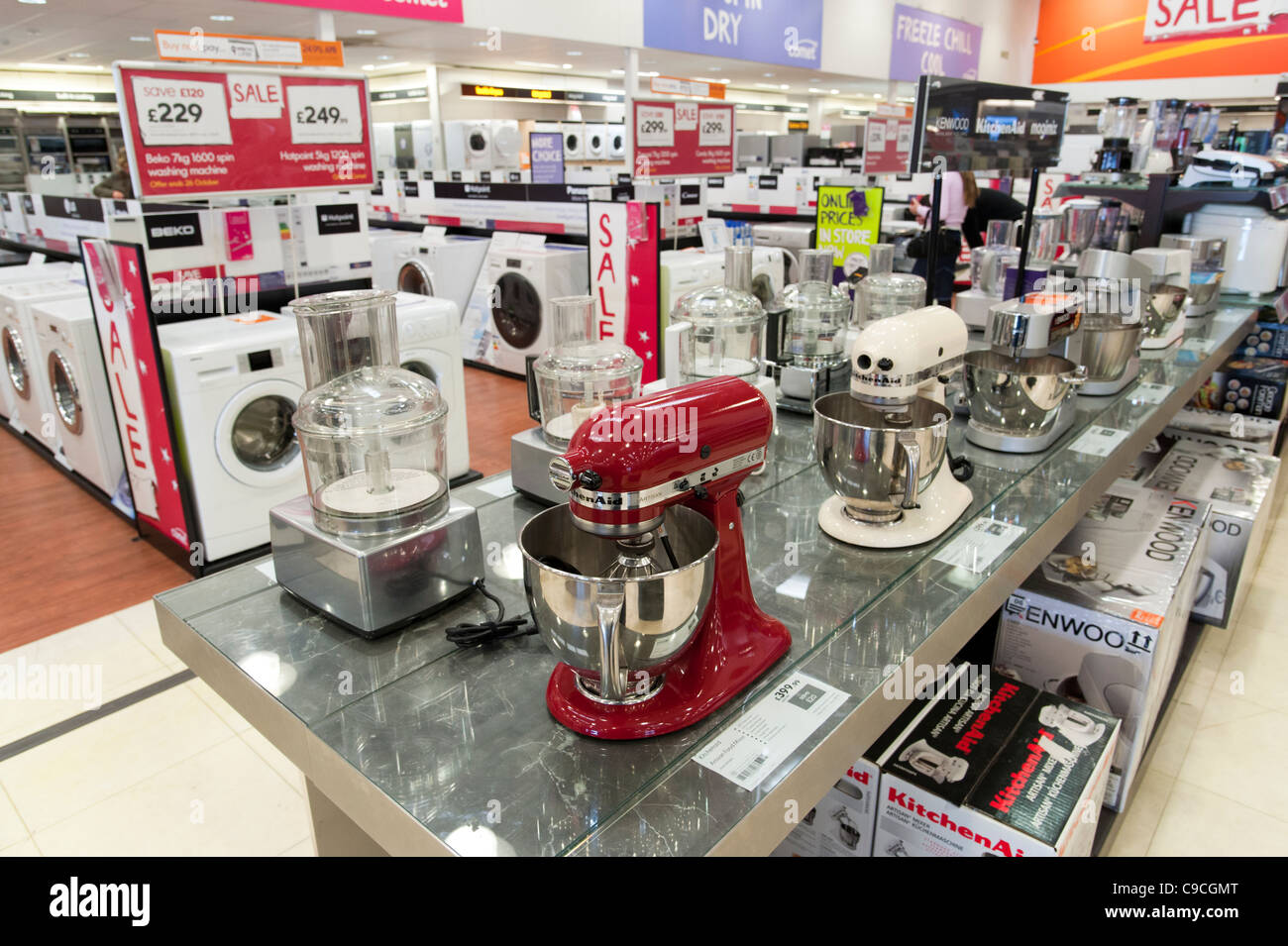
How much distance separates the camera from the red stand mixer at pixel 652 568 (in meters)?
0.97

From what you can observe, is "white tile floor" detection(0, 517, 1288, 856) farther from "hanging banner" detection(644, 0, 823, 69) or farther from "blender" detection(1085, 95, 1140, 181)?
"hanging banner" detection(644, 0, 823, 69)

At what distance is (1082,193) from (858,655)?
377cm

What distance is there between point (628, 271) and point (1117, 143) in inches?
111

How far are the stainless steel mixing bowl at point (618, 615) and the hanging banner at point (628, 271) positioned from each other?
14.1 ft

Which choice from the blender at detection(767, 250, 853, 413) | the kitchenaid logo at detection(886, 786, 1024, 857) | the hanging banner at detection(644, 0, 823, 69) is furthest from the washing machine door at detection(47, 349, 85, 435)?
the hanging banner at detection(644, 0, 823, 69)

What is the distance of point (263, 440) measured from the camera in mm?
3680

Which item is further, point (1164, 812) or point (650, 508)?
point (1164, 812)

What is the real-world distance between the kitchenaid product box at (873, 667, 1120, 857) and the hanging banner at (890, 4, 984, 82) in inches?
535

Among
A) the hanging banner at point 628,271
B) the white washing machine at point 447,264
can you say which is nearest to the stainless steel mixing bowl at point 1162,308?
the hanging banner at point 628,271

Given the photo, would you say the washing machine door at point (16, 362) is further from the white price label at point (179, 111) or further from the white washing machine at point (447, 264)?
the white washing machine at point (447, 264)

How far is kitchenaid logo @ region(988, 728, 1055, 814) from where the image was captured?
1498 millimetres

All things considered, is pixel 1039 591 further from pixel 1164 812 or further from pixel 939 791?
pixel 939 791

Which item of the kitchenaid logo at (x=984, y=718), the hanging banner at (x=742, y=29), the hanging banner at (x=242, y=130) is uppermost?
the hanging banner at (x=742, y=29)
